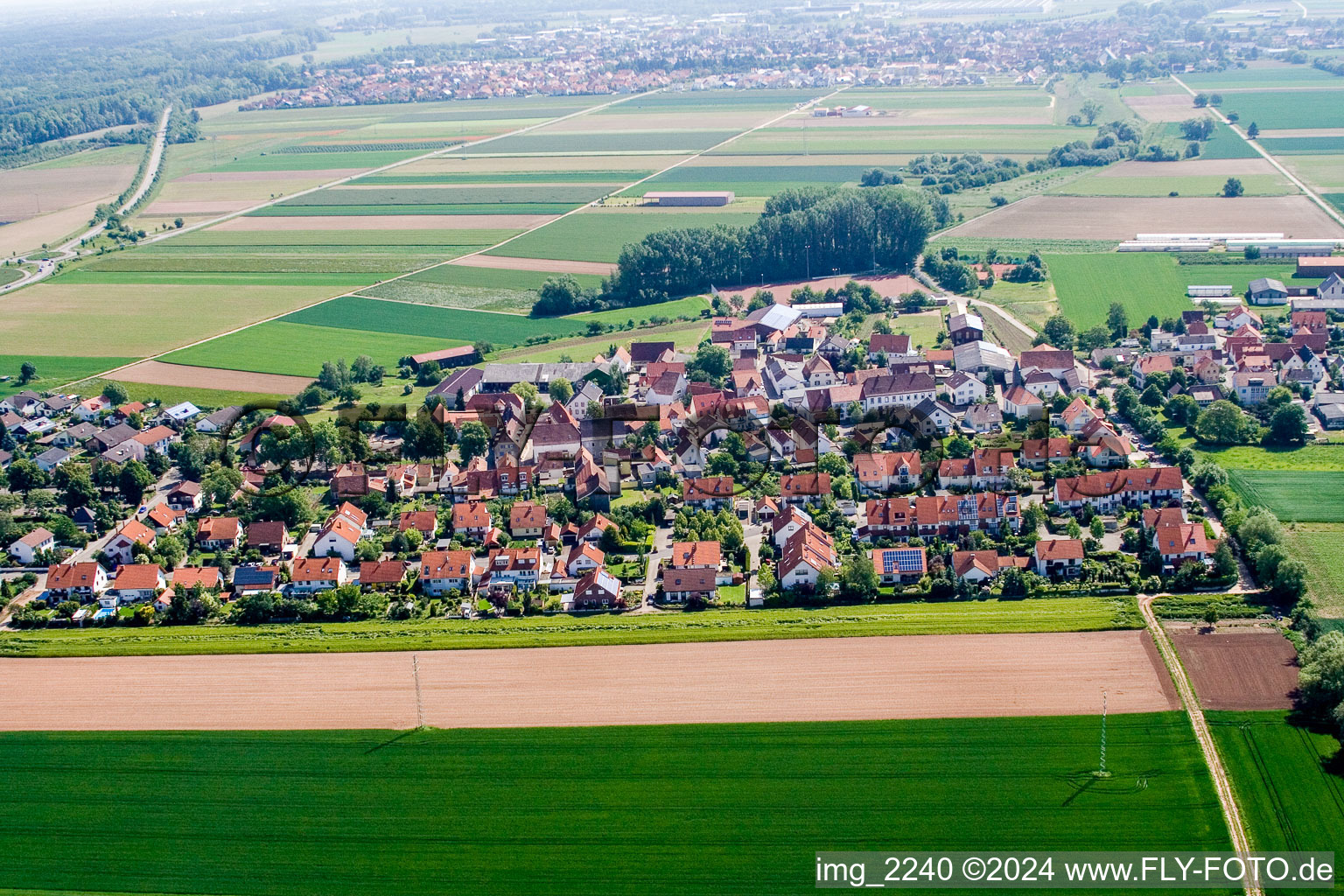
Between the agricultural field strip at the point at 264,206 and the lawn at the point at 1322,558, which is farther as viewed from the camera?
the agricultural field strip at the point at 264,206

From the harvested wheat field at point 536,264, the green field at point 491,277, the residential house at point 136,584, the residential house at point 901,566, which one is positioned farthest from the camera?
the harvested wheat field at point 536,264

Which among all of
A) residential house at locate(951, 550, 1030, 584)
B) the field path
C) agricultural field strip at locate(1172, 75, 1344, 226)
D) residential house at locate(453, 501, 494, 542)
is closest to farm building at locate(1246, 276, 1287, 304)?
agricultural field strip at locate(1172, 75, 1344, 226)

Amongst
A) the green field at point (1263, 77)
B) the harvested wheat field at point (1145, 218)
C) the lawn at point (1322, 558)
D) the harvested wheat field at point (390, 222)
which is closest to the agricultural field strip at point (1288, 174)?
the harvested wheat field at point (1145, 218)

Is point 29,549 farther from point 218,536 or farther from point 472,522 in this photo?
point 472,522

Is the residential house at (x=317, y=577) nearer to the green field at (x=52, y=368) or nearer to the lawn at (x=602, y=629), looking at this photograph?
the lawn at (x=602, y=629)

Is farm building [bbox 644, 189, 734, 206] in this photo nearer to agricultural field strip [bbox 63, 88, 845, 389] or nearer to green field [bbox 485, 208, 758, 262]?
green field [bbox 485, 208, 758, 262]

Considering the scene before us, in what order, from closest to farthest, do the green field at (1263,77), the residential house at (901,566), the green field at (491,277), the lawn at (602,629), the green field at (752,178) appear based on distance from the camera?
the lawn at (602,629)
the residential house at (901,566)
the green field at (491,277)
the green field at (752,178)
the green field at (1263,77)
